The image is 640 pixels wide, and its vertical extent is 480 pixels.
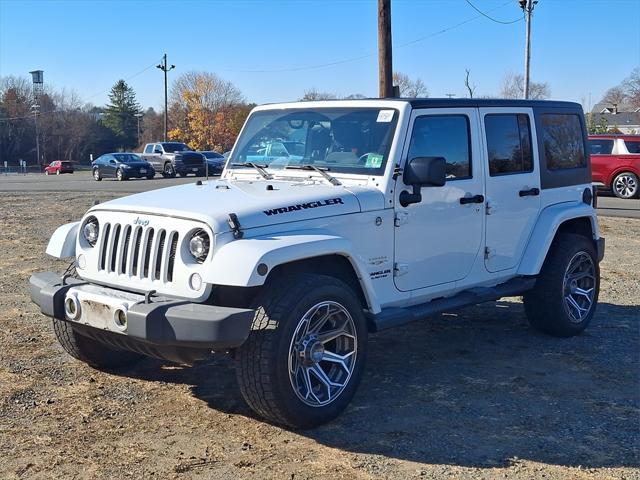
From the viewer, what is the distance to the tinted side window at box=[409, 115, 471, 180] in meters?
5.17

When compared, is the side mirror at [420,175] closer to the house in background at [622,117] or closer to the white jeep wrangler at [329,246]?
the white jeep wrangler at [329,246]

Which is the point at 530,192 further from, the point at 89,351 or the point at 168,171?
the point at 168,171

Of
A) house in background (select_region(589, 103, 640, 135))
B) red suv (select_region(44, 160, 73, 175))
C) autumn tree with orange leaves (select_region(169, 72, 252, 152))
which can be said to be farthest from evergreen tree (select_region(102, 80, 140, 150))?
house in background (select_region(589, 103, 640, 135))

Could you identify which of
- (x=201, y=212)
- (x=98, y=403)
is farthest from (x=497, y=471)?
(x=98, y=403)

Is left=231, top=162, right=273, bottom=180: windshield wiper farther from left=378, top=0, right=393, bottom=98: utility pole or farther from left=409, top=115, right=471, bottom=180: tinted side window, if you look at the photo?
left=378, top=0, right=393, bottom=98: utility pole

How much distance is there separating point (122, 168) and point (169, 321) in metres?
32.9

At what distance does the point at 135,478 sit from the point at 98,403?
118 cm

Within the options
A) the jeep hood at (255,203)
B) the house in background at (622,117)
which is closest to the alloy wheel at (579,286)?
the jeep hood at (255,203)

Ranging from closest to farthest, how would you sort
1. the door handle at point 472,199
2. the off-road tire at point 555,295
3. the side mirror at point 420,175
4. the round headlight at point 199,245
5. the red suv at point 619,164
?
the round headlight at point 199,245, the side mirror at point 420,175, the door handle at point 472,199, the off-road tire at point 555,295, the red suv at point 619,164

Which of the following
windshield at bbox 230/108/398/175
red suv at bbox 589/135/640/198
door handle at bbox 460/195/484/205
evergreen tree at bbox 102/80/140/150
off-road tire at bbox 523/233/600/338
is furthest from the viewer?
evergreen tree at bbox 102/80/140/150

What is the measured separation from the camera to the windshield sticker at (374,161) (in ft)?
16.3

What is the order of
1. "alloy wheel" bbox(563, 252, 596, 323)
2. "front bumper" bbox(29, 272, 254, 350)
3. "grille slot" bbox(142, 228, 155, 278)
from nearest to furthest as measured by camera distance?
"front bumper" bbox(29, 272, 254, 350) → "grille slot" bbox(142, 228, 155, 278) → "alloy wheel" bbox(563, 252, 596, 323)

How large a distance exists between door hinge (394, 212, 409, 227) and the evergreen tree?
3979 inches

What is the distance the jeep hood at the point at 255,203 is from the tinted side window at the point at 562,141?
228cm
